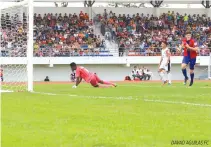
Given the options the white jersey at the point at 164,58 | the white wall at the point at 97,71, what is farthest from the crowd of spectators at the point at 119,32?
the white jersey at the point at 164,58

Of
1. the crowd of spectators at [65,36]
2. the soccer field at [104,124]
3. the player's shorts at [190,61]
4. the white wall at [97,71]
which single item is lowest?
the white wall at [97,71]

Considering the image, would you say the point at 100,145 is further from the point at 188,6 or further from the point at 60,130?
the point at 188,6

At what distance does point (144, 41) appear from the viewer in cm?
4778

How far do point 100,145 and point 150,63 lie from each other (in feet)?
128

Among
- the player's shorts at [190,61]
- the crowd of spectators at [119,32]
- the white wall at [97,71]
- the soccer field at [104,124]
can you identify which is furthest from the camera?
the white wall at [97,71]

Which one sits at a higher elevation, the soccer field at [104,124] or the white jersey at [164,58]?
the white jersey at [164,58]

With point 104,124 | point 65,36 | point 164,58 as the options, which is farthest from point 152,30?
point 104,124

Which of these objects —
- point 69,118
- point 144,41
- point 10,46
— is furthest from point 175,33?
point 69,118

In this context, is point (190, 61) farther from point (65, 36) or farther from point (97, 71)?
point (65, 36)

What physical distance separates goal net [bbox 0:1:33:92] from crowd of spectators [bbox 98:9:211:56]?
16045 mm

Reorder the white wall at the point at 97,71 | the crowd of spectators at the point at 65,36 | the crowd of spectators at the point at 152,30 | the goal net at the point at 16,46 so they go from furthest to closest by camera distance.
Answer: the crowd of spectators at the point at 152,30 < the white wall at the point at 97,71 < the crowd of spectators at the point at 65,36 < the goal net at the point at 16,46

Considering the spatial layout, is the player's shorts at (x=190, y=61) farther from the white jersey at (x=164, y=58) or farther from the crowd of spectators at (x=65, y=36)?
the crowd of spectators at (x=65, y=36)

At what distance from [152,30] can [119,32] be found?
3.47 meters

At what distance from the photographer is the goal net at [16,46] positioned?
19.9 m
